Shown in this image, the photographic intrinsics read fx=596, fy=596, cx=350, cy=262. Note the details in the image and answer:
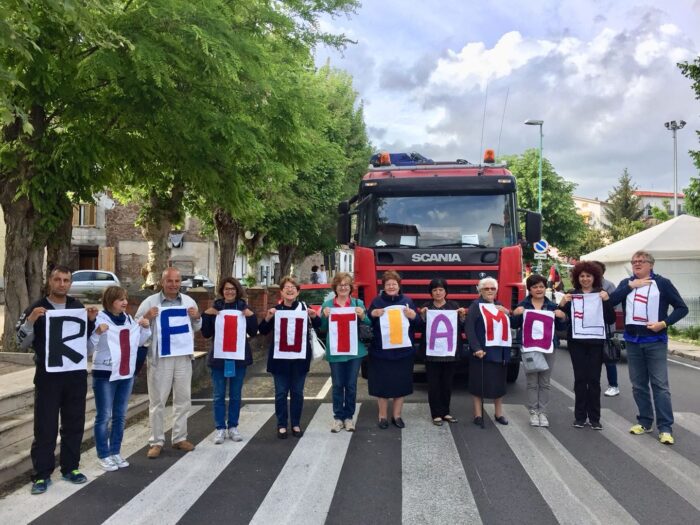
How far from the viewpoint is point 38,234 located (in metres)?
9.08

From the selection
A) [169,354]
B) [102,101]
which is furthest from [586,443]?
[102,101]

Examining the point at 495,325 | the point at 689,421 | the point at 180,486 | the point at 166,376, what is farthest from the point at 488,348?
the point at 180,486

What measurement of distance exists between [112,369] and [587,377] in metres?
5.07

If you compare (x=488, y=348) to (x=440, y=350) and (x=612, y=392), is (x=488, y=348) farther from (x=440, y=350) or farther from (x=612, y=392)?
(x=612, y=392)

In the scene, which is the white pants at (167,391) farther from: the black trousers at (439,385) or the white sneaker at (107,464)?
the black trousers at (439,385)

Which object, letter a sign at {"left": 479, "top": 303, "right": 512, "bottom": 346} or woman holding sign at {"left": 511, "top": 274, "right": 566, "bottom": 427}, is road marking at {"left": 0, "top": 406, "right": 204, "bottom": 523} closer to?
letter a sign at {"left": 479, "top": 303, "right": 512, "bottom": 346}

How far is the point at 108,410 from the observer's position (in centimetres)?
548

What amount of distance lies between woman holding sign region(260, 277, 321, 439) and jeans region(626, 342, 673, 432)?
3.63 meters

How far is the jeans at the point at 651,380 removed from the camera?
6305 millimetres

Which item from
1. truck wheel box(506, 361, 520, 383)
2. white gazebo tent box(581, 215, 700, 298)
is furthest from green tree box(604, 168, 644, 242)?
truck wheel box(506, 361, 520, 383)

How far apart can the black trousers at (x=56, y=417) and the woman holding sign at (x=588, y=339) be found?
5.21 metres

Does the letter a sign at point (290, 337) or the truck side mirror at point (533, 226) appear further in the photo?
the truck side mirror at point (533, 226)

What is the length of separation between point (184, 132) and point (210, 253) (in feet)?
100

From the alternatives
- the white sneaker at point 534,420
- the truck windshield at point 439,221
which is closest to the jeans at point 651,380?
the white sneaker at point 534,420
